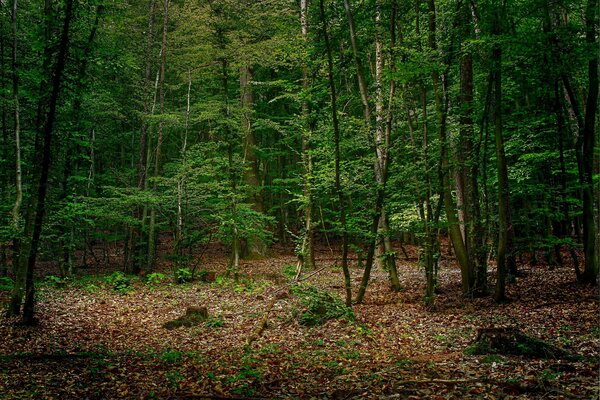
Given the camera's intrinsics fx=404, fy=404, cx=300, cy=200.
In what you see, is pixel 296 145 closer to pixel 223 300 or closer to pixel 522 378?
pixel 223 300

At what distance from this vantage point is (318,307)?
999 cm

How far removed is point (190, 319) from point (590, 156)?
1040cm

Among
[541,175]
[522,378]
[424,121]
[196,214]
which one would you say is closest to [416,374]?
[522,378]

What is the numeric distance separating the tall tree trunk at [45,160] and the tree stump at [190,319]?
117 inches

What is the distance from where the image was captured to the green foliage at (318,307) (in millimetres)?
9648

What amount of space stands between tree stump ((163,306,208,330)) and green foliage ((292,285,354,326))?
252cm

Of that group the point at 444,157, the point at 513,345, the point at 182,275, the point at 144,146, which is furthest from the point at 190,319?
the point at 144,146

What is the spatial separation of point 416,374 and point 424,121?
239 inches

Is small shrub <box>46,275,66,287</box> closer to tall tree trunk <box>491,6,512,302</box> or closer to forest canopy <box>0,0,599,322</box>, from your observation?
forest canopy <box>0,0,599,322</box>

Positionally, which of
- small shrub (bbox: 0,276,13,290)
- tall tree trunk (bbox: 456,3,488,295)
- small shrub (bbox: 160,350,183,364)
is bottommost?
small shrub (bbox: 160,350,183,364)

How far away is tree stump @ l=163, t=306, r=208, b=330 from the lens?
995 cm

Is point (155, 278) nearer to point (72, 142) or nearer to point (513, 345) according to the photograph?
point (72, 142)

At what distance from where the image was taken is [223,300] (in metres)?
12.8

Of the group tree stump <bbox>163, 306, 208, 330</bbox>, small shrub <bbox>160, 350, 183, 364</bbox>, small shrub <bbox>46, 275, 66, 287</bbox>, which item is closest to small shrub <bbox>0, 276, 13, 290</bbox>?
small shrub <bbox>46, 275, 66, 287</bbox>
